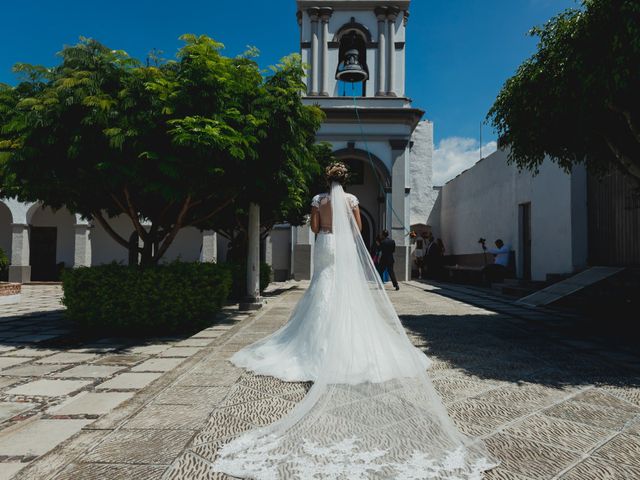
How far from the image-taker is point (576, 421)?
Answer: 2.98 metres

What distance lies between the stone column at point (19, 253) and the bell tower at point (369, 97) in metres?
10.5

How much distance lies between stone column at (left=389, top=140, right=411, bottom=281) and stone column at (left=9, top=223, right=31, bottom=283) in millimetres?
14330

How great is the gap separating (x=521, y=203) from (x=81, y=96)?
41.9 feet

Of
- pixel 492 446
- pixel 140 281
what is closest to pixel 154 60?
pixel 140 281

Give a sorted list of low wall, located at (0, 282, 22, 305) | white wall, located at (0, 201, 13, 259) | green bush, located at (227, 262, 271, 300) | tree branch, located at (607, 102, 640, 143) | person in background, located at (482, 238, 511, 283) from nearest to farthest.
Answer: tree branch, located at (607, 102, 640, 143) < low wall, located at (0, 282, 22, 305) < green bush, located at (227, 262, 271, 300) < person in background, located at (482, 238, 511, 283) < white wall, located at (0, 201, 13, 259)

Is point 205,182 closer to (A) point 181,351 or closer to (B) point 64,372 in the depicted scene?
(A) point 181,351

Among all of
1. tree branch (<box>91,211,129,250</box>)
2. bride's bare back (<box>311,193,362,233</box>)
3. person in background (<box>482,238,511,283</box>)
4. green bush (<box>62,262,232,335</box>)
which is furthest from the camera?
person in background (<box>482,238,511,283</box>)

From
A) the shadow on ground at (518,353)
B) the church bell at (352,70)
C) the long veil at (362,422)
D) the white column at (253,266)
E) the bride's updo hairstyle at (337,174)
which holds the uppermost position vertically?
the church bell at (352,70)

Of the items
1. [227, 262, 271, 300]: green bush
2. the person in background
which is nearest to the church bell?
the person in background

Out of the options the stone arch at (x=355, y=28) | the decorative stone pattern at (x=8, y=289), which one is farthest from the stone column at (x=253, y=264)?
the stone arch at (x=355, y=28)

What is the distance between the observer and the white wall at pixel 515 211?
36.1 ft

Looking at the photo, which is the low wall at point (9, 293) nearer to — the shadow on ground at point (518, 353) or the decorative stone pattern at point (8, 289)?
the decorative stone pattern at point (8, 289)

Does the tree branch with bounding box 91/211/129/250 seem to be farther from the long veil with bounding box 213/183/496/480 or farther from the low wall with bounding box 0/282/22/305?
the low wall with bounding box 0/282/22/305

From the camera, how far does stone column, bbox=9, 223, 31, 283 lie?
17.5m
